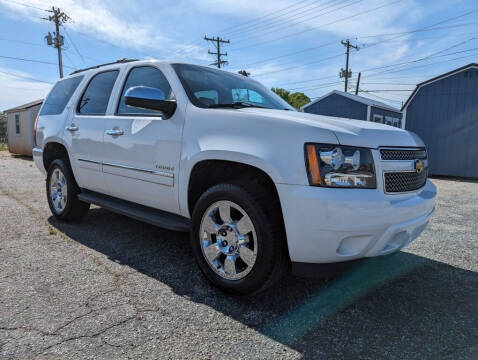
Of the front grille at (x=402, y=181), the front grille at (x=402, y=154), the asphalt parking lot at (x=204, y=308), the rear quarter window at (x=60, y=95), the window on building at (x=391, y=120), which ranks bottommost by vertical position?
the asphalt parking lot at (x=204, y=308)

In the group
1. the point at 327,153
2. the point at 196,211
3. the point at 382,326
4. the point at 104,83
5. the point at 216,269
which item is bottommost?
the point at 382,326

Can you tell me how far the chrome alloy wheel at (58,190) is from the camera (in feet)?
14.9

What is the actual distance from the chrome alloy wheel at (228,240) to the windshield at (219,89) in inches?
36.1

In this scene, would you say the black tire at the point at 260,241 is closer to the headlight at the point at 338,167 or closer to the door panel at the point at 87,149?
the headlight at the point at 338,167

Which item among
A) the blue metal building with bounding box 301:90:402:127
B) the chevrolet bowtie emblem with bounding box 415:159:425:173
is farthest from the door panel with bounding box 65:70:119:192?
the blue metal building with bounding box 301:90:402:127

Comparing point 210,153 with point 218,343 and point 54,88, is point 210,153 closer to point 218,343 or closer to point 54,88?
point 218,343

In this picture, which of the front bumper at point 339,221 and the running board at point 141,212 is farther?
the running board at point 141,212

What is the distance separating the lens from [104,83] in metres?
4.01

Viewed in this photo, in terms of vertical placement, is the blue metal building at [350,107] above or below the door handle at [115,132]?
above

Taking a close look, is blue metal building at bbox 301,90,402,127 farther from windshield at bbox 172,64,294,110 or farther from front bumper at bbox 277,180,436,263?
front bumper at bbox 277,180,436,263

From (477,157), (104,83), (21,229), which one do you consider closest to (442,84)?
(477,157)

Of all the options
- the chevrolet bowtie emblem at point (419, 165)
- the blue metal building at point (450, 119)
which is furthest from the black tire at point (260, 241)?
the blue metal building at point (450, 119)

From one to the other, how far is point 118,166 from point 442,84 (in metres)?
13.3

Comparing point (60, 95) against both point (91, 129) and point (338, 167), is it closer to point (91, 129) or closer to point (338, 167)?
point (91, 129)
